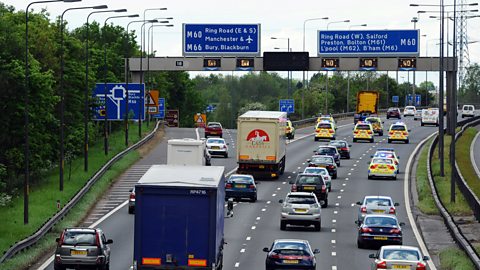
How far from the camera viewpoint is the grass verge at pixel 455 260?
1522 inches

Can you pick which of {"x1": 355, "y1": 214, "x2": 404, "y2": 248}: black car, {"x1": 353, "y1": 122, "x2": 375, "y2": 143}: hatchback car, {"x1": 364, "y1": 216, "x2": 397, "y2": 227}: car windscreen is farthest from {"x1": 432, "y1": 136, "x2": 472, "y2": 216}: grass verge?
{"x1": 353, "y1": 122, "x2": 375, "y2": 143}: hatchback car

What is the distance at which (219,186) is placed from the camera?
109ft

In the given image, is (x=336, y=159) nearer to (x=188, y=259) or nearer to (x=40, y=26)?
(x=40, y=26)

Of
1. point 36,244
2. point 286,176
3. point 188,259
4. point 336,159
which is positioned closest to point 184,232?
point 188,259

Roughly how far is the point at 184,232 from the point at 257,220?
23683mm

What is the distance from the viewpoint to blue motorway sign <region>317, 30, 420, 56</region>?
95562 millimetres

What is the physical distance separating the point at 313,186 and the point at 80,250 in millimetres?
24023

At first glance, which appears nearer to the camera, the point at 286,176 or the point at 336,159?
the point at 286,176

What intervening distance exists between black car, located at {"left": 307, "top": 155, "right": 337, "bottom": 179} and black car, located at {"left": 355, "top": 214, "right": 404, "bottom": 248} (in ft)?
89.3

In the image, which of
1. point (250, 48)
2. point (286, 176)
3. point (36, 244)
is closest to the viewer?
point (36, 244)

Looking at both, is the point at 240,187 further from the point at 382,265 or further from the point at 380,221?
the point at 382,265

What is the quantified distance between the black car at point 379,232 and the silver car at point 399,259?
897 centimetres

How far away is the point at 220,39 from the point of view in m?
94.2

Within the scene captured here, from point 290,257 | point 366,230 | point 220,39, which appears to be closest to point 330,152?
point 220,39
